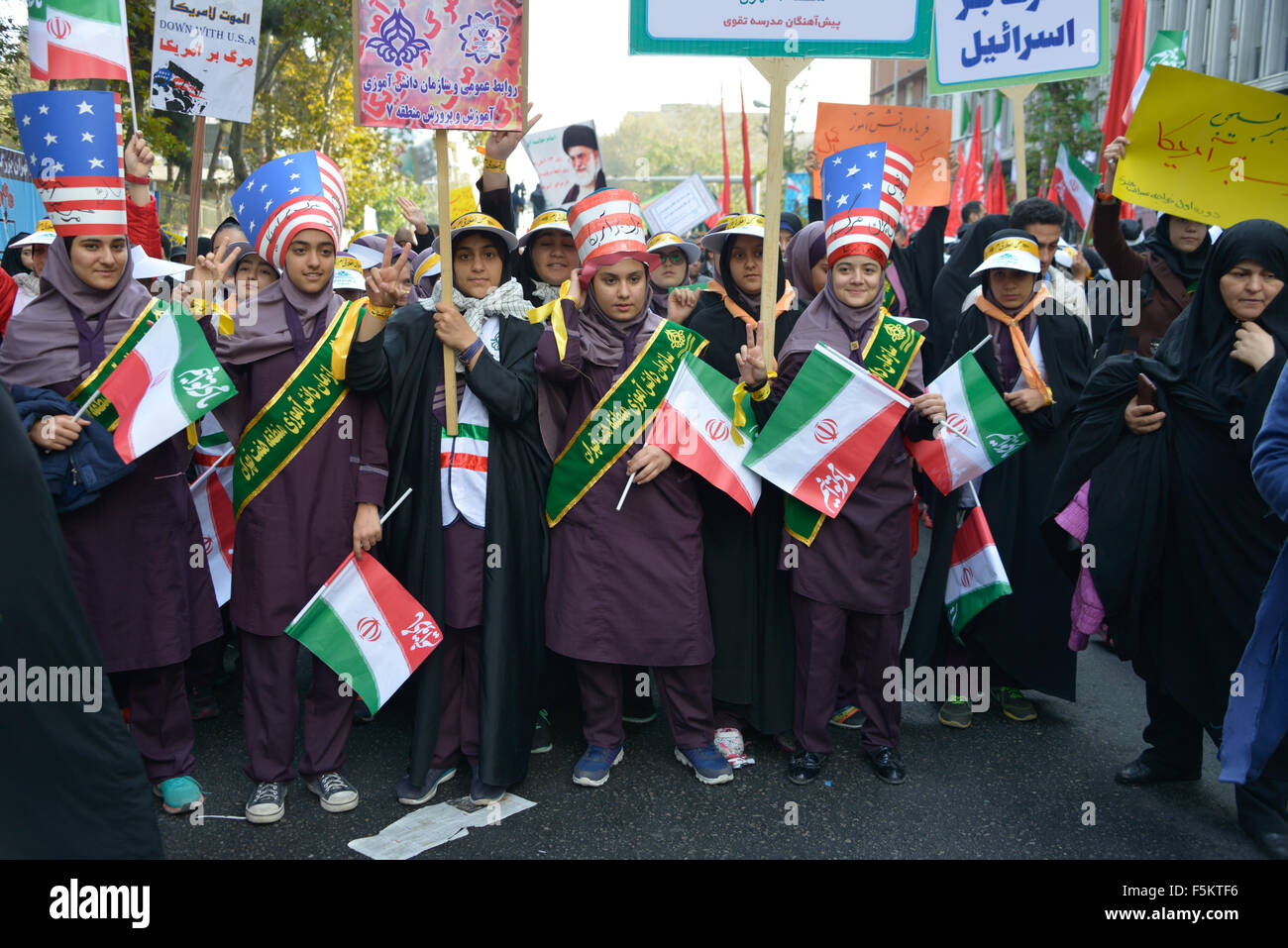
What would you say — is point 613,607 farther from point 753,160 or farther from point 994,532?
point 753,160

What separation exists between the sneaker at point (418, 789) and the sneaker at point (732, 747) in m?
1.09

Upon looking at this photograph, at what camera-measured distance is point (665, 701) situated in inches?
165

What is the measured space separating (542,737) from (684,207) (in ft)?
15.6

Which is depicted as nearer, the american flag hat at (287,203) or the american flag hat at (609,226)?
the american flag hat at (287,203)

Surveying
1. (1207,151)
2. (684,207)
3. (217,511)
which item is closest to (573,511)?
(217,511)

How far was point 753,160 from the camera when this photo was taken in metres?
54.0

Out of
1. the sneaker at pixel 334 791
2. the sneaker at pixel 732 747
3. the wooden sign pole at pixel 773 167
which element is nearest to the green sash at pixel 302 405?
the sneaker at pixel 334 791

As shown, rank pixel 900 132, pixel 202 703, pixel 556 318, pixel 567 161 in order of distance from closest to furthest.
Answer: pixel 556 318, pixel 202 703, pixel 900 132, pixel 567 161

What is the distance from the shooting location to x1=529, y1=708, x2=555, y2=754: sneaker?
173 inches

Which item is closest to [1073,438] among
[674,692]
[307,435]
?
[674,692]

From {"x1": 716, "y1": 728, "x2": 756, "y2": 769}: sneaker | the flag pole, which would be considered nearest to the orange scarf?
{"x1": 716, "y1": 728, "x2": 756, "y2": 769}: sneaker

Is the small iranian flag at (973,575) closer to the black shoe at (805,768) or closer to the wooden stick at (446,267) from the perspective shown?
the black shoe at (805,768)

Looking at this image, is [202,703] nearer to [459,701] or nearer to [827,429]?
[459,701]

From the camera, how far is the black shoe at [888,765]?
409 centimetres
